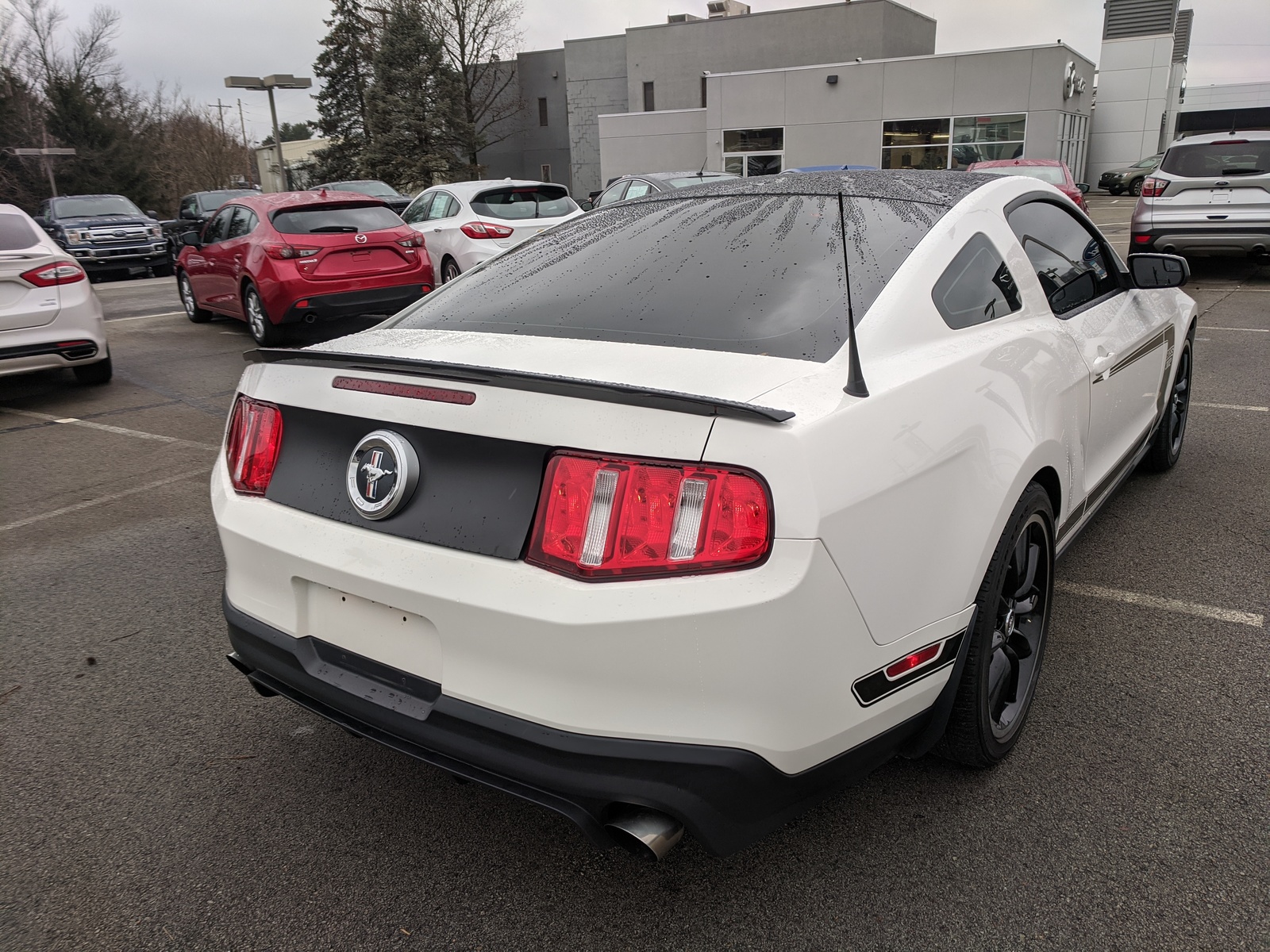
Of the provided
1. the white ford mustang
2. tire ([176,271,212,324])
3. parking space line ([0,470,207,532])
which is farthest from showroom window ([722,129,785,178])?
the white ford mustang

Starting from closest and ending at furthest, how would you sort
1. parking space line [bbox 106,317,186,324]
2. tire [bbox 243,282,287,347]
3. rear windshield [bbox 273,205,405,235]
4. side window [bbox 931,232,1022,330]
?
side window [bbox 931,232,1022,330] < rear windshield [bbox 273,205,405,235] < tire [bbox 243,282,287,347] < parking space line [bbox 106,317,186,324]

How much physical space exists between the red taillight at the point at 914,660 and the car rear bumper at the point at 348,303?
8.11 meters

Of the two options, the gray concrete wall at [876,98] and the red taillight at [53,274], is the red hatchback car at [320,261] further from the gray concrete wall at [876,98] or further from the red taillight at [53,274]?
the gray concrete wall at [876,98]

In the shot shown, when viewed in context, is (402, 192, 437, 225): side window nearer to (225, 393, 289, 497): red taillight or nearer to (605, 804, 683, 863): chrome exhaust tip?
(225, 393, 289, 497): red taillight

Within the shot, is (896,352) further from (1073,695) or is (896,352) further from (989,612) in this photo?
(1073,695)

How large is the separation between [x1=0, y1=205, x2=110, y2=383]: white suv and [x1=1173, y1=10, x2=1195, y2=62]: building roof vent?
6754cm

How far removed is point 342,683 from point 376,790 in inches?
23.7

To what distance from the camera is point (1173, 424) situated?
15.6ft

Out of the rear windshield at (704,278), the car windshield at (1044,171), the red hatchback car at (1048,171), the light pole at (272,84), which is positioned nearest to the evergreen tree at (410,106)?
the light pole at (272,84)

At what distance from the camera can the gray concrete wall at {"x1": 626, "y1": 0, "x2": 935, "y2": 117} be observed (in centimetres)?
4003

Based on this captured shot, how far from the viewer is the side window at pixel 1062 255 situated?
9.75ft

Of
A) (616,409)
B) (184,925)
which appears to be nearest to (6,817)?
(184,925)

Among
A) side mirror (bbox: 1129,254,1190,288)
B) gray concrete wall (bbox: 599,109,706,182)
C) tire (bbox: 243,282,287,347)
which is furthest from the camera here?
gray concrete wall (bbox: 599,109,706,182)

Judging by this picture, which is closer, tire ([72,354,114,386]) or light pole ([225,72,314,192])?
tire ([72,354,114,386])
